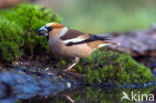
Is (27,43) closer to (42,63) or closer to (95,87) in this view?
(42,63)

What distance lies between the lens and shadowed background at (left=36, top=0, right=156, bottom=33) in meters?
13.9

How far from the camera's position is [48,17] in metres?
8.88

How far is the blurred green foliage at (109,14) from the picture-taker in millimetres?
13930

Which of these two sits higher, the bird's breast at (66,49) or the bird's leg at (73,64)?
the bird's breast at (66,49)

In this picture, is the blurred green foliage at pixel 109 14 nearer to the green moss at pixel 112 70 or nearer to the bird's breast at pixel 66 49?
the green moss at pixel 112 70

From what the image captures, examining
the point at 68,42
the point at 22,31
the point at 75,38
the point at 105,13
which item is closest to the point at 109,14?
the point at 105,13

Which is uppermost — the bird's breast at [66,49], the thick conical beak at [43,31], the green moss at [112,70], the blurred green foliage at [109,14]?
the blurred green foliage at [109,14]

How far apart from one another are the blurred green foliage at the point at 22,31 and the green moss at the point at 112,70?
964 mm

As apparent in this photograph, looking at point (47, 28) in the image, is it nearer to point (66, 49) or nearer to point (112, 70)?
point (66, 49)

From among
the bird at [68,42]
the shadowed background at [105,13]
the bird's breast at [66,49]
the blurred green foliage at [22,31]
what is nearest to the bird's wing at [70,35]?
the bird at [68,42]

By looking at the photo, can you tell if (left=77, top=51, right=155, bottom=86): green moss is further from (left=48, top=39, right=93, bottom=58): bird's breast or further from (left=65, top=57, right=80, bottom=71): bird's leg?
(left=48, top=39, right=93, bottom=58): bird's breast

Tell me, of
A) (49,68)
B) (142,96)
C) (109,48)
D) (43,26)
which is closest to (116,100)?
(142,96)

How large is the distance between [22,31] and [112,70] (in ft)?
5.96

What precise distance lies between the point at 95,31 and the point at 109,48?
21.0 feet
